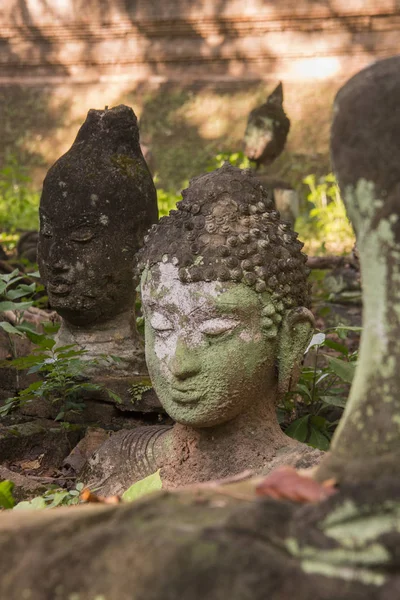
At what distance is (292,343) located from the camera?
312 centimetres

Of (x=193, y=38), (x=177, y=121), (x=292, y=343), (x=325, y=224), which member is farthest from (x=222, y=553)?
(x=193, y=38)

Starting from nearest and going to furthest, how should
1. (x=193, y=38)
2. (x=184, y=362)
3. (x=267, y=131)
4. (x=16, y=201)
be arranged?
(x=184, y=362) → (x=267, y=131) → (x=16, y=201) → (x=193, y=38)

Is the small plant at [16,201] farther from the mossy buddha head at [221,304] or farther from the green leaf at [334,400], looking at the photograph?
the mossy buddha head at [221,304]

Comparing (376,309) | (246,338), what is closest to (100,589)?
(376,309)

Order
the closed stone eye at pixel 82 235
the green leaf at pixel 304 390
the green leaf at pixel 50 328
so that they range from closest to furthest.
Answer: the green leaf at pixel 304 390, the closed stone eye at pixel 82 235, the green leaf at pixel 50 328

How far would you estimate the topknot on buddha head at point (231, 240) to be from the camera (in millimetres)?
3006

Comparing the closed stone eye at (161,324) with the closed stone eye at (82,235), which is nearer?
the closed stone eye at (161,324)

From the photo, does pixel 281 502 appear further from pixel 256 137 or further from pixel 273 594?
pixel 256 137

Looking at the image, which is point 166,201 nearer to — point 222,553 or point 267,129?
point 267,129

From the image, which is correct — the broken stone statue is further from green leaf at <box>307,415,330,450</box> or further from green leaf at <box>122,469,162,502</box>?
green leaf at <box>122,469,162,502</box>

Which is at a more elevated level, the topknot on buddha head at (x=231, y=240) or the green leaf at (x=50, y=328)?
the topknot on buddha head at (x=231, y=240)

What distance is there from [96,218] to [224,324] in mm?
1432

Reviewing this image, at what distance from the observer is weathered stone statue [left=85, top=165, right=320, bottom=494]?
297 cm

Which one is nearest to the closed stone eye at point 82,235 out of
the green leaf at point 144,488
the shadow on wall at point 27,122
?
the green leaf at point 144,488
